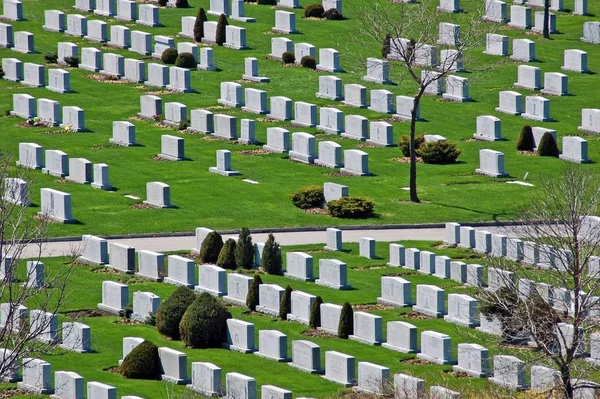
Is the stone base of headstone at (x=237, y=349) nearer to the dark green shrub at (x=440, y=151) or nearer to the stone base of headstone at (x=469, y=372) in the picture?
the stone base of headstone at (x=469, y=372)

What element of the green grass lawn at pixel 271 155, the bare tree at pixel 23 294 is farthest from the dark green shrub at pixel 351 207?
the bare tree at pixel 23 294

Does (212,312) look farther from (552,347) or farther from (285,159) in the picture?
(285,159)

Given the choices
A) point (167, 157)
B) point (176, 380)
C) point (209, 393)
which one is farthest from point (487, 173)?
point (209, 393)

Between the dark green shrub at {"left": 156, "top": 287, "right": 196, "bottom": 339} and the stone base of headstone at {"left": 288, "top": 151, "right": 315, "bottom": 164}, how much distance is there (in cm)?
2228

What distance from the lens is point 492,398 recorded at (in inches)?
1844

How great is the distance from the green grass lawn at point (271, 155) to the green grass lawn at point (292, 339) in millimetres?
5906

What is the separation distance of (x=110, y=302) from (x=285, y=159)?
2071 centimetres

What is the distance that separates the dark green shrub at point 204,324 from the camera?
5375 centimetres

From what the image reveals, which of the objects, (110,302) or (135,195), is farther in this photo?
(135,195)

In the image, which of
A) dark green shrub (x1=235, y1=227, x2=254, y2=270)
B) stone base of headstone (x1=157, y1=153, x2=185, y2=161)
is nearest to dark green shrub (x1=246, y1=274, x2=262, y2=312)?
dark green shrub (x1=235, y1=227, x2=254, y2=270)

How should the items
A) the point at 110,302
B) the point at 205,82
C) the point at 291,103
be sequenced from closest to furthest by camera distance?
A: the point at 110,302 → the point at 291,103 → the point at 205,82

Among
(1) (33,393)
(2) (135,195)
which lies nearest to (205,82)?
(2) (135,195)

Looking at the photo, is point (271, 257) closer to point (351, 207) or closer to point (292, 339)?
point (292, 339)

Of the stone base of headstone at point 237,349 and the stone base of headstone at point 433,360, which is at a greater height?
the stone base of headstone at point 433,360
